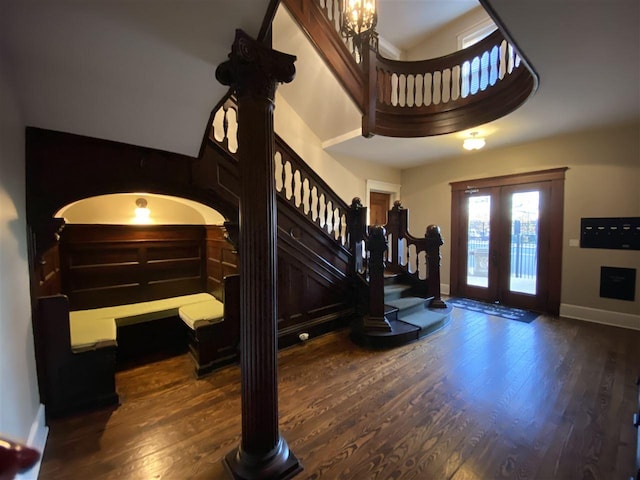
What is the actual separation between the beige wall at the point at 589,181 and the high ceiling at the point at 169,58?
572 mm

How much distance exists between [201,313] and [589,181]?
18.0 feet

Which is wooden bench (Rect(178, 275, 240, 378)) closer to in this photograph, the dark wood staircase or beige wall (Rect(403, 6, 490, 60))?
the dark wood staircase

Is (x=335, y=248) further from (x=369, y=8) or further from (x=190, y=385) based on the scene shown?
(x=369, y=8)

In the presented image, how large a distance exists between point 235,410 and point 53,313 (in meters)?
1.49

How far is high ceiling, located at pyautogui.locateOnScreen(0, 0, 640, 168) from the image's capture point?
1.19 m

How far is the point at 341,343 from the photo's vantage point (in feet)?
10.7

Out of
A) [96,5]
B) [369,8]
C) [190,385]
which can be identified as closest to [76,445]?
[190,385]

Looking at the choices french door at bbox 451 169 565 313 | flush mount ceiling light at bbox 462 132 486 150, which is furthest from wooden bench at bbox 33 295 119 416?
french door at bbox 451 169 565 313

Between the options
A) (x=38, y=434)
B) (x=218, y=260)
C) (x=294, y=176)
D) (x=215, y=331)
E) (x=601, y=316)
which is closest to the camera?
(x=38, y=434)

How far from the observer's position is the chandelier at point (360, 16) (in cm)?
245

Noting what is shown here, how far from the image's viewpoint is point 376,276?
132 inches

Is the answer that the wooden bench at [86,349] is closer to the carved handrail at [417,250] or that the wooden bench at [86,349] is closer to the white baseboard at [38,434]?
the white baseboard at [38,434]

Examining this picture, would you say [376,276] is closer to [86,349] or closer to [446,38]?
[86,349]

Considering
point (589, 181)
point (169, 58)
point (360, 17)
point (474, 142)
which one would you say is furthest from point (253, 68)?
point (589, 181)
